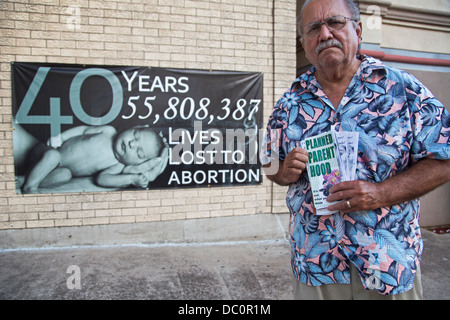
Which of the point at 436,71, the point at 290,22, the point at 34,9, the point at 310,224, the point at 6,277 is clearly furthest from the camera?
the point at 436,71

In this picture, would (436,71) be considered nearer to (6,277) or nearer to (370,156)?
(370,156)

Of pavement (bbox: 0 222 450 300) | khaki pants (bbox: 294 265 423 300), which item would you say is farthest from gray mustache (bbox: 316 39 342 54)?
pavement (bbox: 0 222 450 300)

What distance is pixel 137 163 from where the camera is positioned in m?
4.22

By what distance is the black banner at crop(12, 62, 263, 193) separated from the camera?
397 cm

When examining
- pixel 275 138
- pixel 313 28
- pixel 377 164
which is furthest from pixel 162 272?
pixel 313 28

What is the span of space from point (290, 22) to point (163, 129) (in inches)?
91.8

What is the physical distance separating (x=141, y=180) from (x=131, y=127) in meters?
0.69

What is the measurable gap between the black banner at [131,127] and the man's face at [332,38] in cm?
288

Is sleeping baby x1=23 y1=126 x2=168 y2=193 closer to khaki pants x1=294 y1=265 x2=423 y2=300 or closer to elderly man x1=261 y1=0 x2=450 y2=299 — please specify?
elderly man x1=261 y1=0 x2=450 y2=299

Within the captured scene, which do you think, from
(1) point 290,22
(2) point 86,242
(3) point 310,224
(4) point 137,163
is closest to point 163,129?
(4) point 137,163

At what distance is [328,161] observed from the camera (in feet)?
4.87

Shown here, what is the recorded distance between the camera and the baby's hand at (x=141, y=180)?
423 cm

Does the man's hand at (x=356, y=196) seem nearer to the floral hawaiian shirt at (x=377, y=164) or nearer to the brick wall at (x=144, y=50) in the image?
the floral hawaiian shirt at (x=377, y=164)

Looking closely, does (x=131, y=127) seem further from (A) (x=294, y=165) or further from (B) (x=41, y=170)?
(A) (x=294, y=165)
